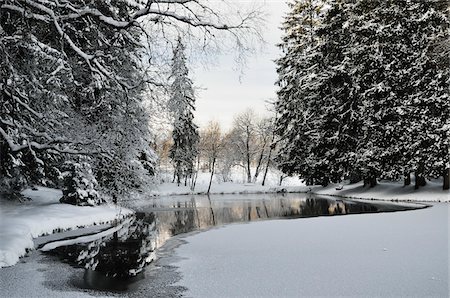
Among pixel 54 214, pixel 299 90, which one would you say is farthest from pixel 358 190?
pixel 54 214

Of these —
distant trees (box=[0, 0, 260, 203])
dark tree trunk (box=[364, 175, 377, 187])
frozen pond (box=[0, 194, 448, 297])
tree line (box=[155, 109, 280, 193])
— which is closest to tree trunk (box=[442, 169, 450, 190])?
dark tree trunk (box=[364, 175, 377, 187])

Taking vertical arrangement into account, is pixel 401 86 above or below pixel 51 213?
above

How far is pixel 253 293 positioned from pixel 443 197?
64.1ft

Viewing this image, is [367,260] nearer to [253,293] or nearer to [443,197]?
[253,293]

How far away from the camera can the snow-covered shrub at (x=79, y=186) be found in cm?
1595

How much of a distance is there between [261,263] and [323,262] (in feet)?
3.69

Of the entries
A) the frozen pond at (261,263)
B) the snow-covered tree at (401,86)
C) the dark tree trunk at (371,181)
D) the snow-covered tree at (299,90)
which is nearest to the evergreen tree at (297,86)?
the snow-covered tree at (299,90)

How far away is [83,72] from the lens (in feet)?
37.6

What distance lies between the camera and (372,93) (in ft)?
81.0

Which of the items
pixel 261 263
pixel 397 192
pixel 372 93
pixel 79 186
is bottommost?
pixel 261 263

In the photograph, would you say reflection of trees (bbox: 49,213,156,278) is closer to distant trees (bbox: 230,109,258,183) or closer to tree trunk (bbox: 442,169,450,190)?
tree trunk (bbox: 442,169,450,190)

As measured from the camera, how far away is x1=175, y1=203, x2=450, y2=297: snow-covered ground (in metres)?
5.62

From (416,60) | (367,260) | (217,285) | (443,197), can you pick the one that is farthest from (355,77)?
(217,285)

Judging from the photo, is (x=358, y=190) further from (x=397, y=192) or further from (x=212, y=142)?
(x=212, y=142)
